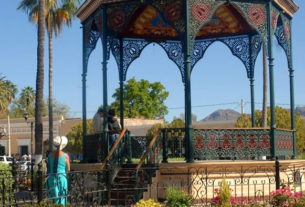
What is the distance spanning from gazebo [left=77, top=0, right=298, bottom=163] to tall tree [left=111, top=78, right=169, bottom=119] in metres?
39.6

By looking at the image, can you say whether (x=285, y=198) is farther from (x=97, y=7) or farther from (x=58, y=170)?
(x=97, y=7)

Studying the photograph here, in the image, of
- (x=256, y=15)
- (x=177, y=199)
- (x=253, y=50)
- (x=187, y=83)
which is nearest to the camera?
(x=177, y=199)

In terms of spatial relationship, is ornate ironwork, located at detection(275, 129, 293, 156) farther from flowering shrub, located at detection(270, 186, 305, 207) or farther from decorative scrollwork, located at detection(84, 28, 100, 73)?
decorative scrollwork, located at detection(84, 28, 100, 73)

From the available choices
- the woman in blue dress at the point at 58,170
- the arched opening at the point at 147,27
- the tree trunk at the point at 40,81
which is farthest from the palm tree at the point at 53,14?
the woman in blue dress at the point at 58,170

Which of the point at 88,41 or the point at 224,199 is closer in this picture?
the point at 224,199

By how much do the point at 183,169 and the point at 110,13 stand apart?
16.8 feet

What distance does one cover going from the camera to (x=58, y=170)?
9695mm

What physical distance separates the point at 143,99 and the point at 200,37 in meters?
41.2

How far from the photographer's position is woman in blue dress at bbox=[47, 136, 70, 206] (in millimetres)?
9469

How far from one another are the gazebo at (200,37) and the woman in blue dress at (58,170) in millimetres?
4119

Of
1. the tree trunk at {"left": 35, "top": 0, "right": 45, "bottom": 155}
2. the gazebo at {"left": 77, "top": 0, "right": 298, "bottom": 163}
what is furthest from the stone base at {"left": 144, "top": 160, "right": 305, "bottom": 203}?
the tree trunk at {"left": 35, "top": 0, "right": 45, "bottom": 155}

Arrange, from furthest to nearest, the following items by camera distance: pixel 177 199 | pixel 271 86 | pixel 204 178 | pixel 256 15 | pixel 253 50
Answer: pixel 253 50
pixel 256 15
pixel 271 86
pixel 204 178
pixel 177 199

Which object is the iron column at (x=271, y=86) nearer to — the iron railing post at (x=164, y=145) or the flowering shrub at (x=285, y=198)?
the iron railing post at (x=164, y=145)

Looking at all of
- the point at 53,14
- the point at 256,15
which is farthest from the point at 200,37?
the point at 53,14
